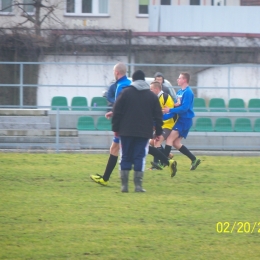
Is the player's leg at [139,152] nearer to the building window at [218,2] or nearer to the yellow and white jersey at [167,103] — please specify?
the yellow and white jersey at [167,103]

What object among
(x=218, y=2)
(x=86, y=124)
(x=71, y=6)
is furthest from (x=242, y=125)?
(x=71, y=6)

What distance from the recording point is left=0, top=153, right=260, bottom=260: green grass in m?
6.93

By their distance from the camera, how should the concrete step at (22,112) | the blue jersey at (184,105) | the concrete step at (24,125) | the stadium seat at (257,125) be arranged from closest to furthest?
1. the blue jersey at (184,105)
2. the concrete step at (24,125)
3. the stadium seat at (257,125)
4. the concrete step at (22,112)

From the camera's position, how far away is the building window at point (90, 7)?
31.4 meters

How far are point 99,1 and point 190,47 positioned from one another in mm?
7567

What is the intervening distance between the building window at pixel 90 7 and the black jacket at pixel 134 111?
22.2 meters

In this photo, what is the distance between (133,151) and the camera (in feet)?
32.7

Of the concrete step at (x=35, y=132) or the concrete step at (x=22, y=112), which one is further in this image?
the concrete step at (x=22, y=112)

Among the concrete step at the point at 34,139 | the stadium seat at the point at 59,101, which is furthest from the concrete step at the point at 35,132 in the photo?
the stadium seat at the point at 59,101

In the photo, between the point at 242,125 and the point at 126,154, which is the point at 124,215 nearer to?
the point at 126,154

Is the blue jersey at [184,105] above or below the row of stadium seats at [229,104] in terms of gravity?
above

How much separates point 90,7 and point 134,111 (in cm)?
2269

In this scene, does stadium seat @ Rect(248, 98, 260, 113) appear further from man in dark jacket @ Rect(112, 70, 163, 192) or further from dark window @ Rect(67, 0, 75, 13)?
dark window @ Rect(67, 0, 75, 13)
